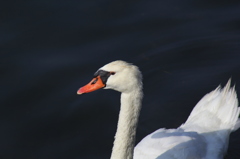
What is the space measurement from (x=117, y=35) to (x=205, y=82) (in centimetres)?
227

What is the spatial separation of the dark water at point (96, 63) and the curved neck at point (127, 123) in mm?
1782

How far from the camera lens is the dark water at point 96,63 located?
9188mm

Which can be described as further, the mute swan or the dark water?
the dark water

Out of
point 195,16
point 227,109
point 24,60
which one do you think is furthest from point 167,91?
point 24,60

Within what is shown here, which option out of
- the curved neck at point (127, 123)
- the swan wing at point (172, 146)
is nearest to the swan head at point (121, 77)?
the curved neck at point (127, 123)

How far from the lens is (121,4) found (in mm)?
11805

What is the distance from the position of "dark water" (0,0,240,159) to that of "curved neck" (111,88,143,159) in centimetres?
178

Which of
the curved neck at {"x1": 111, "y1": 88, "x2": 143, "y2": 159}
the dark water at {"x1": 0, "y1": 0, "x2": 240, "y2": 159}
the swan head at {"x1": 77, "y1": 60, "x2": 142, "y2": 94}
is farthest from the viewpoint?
the dark water at {"x1": 0, "y1": 0, "x2": 240, "y2": 159}

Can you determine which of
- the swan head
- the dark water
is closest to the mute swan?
the swan head

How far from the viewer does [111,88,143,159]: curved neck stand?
662 centimetres

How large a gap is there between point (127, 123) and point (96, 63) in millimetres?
3709

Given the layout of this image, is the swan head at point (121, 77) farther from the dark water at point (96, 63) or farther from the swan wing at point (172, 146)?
the dark water at point (96, 63)

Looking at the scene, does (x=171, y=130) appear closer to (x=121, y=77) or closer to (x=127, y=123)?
(x=127, y=123)

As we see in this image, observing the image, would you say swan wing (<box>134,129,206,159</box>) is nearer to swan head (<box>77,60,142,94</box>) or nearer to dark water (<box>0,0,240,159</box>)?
dark water (<box>0,0,240,159</box>)
